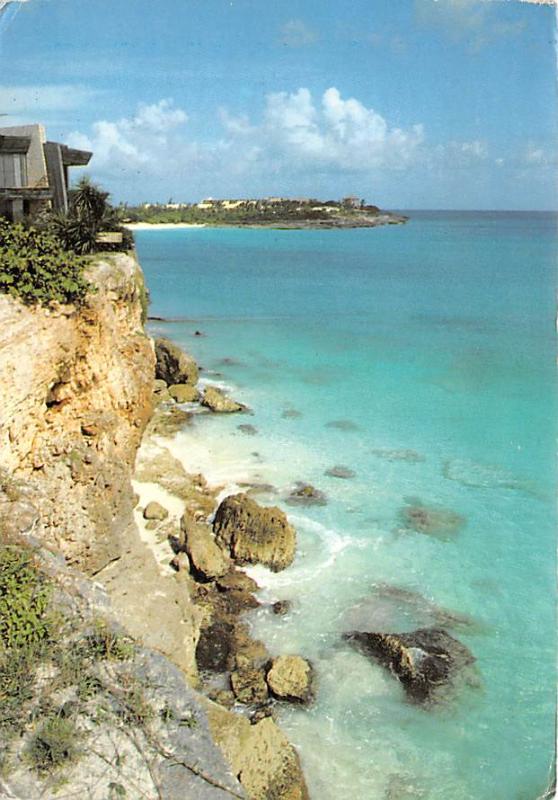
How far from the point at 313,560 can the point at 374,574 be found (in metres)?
1.44

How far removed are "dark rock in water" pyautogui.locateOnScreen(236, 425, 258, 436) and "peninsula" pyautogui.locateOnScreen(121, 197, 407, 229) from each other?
12347cm

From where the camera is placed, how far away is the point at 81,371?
12.0 metres

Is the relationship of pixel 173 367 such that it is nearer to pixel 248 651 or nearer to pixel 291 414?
pixel 291 414

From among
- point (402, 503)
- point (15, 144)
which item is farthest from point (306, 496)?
point (15, 144)

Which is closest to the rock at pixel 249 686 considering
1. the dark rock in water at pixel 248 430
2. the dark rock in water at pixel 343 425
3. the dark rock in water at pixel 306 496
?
the dark rock in water at pixel 306 496

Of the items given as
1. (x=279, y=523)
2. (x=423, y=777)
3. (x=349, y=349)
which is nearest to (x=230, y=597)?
(x=279, y=523)

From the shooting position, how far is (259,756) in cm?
941

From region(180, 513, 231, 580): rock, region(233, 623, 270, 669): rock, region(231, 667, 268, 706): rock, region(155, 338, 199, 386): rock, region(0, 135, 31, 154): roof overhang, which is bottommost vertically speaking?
region(231, 667, 268, 706): rock

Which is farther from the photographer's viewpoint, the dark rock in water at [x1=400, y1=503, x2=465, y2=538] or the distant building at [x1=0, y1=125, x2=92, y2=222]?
the dark rock in water at [x1=400, y1=503, x2=465, y2=538]

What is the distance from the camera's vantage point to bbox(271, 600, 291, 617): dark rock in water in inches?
540

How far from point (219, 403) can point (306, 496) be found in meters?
7.61

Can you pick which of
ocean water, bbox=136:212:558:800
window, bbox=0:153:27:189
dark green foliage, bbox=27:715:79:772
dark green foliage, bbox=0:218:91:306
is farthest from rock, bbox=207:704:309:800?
window, bbox=0:153:27:189

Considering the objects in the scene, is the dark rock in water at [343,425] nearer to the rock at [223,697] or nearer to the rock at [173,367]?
the rock at [173,367]

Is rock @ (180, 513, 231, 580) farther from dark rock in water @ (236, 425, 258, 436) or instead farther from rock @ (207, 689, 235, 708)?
dark rock in water @ (236, 425, 258, 436)
